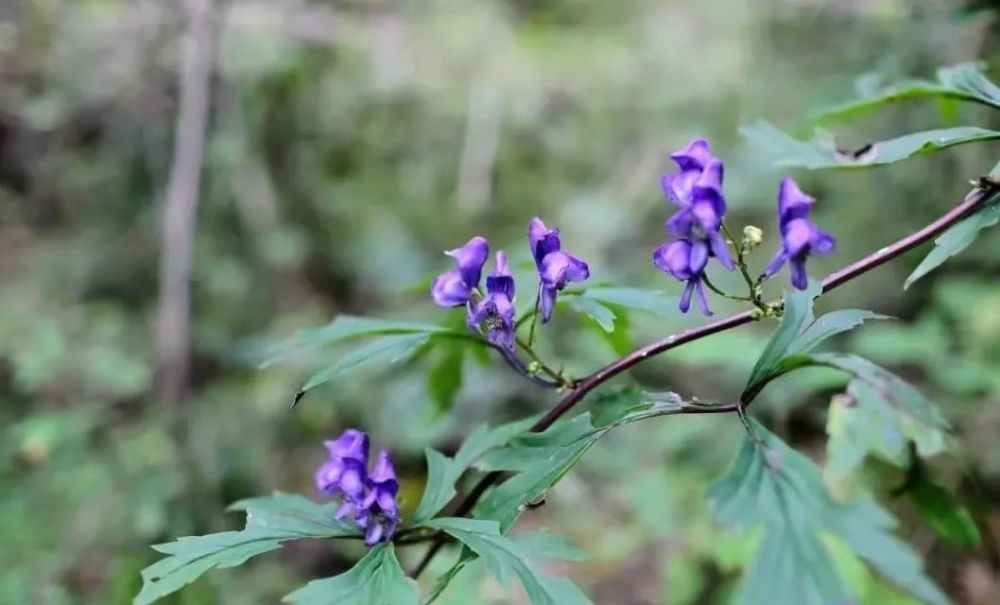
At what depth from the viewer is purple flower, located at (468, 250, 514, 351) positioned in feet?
2.88

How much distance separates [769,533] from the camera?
67 centimetres

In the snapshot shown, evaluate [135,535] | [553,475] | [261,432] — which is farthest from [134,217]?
[553,475]

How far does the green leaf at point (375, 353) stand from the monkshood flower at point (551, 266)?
0.16 meters

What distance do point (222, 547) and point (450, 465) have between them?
0.84 ft

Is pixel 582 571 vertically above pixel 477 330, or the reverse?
pixel 477 330

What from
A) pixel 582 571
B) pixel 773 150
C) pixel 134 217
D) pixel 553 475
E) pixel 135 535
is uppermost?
pixel 773 150

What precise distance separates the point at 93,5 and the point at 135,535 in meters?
2.32

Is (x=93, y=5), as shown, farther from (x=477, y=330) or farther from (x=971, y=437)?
(x=971, y=437)

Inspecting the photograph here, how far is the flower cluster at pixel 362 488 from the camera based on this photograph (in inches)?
34.4

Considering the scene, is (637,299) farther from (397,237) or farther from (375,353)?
Answer: (397,237)

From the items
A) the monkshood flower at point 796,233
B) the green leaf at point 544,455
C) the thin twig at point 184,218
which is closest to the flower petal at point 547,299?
the green leaf at point 544,455

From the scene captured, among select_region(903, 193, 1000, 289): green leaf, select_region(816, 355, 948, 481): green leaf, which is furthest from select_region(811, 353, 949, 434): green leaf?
select_region(903, 193, 1000, 289): green leaf

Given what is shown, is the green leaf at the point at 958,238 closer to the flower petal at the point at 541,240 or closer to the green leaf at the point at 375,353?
the flower petal at the point at 541,240

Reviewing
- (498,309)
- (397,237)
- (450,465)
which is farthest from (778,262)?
(397,237)
